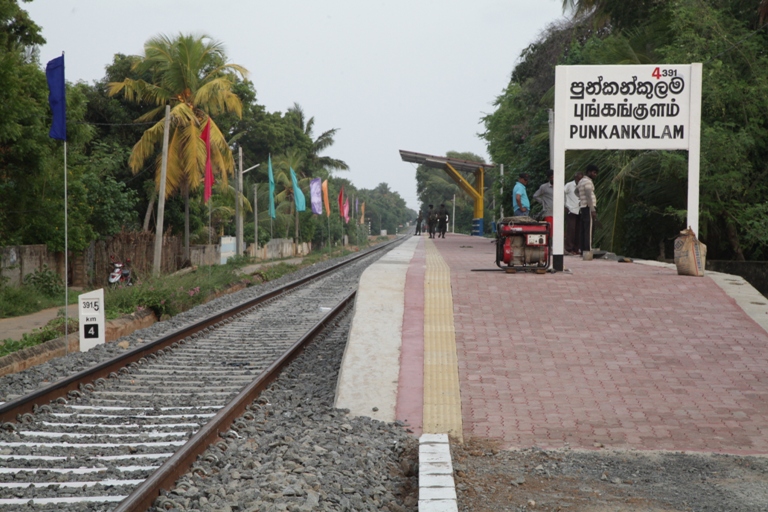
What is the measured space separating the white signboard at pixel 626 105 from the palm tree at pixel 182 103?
20.0 metres

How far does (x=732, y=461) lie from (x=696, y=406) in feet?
4.01

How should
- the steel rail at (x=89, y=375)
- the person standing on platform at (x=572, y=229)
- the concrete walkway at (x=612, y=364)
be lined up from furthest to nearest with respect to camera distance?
the person standing on platform at (x=572, y=229), the steel rail at (x=89, y=375), the concrete walkway at (x=612, y=364)

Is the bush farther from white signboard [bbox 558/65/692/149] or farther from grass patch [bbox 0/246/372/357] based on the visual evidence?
white signboard [bbox 558/65/692/149]

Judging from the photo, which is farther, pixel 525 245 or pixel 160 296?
pixel 160 296

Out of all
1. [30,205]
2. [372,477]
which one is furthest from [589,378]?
[30,205]

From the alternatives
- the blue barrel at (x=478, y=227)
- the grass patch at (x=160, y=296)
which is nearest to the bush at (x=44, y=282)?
the grass patch at (x=160, y=296)

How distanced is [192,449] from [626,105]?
9.47 m

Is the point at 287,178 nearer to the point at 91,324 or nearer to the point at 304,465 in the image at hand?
the point at 91,324

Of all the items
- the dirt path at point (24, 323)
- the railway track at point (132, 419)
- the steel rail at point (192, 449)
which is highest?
the steel rail at point (192, 449)

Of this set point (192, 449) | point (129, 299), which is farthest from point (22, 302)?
point (192, 449)

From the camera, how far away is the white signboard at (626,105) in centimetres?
1277

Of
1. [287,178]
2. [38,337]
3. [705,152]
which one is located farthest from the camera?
[287,178]

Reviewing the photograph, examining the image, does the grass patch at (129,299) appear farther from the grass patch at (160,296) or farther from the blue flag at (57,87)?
the blue flag at (57,87)

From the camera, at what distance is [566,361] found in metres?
7.93
